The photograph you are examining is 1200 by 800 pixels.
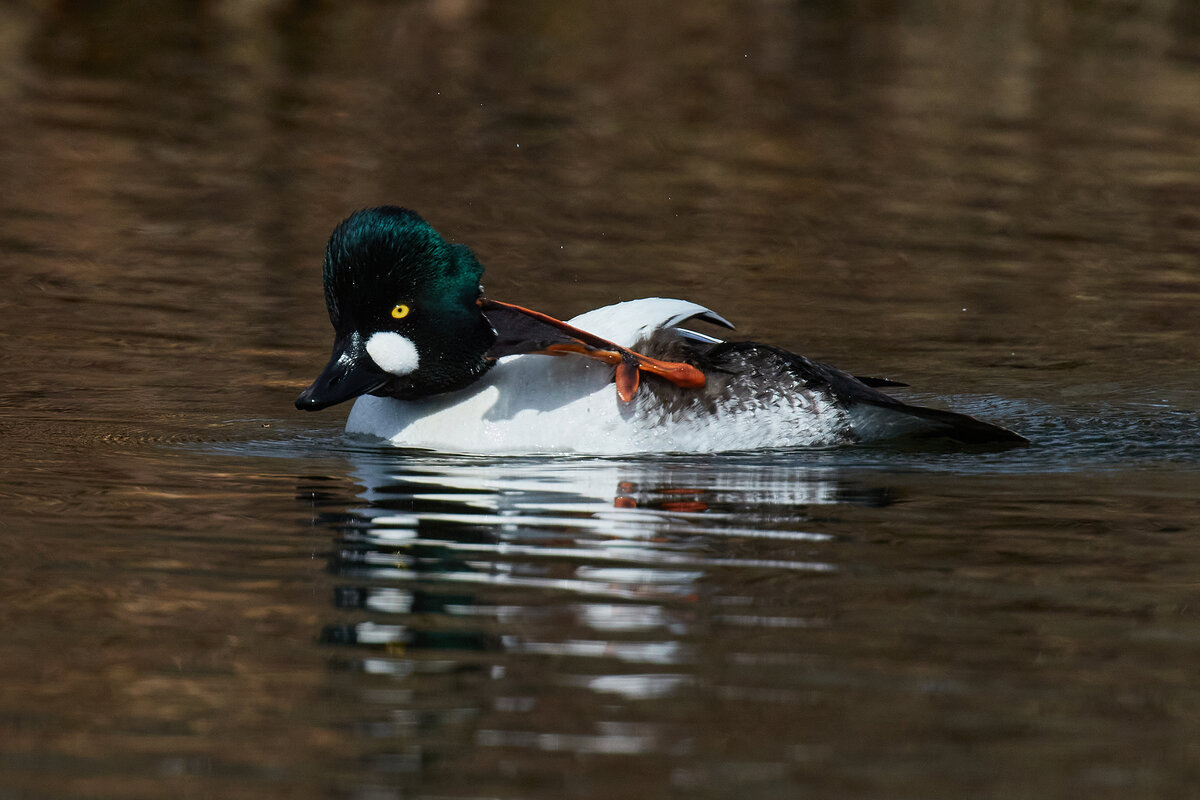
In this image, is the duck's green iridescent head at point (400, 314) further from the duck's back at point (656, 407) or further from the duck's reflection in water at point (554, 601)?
the duck's reflection in water at point (554, 601)

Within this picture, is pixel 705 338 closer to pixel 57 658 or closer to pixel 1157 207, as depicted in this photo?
pixel 57 658

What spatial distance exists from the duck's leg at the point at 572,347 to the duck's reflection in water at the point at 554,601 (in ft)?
1.42

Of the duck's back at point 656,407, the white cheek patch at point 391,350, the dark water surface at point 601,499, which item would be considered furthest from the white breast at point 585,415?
the white cheek patch at point 391,350

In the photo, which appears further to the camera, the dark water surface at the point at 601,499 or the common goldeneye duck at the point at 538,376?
the common goldeneye duck at the point at 538,376

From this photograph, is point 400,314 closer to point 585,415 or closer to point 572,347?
point 572,347

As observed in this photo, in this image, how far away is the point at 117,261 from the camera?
14.3 m

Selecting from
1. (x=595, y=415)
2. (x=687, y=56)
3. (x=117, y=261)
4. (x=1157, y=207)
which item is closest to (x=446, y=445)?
(x=595, y=415)

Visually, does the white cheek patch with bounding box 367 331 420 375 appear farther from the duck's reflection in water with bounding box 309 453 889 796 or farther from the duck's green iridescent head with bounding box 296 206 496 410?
the duck's reflection in water with bounding box 309 453 889 796

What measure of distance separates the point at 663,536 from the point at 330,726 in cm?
238

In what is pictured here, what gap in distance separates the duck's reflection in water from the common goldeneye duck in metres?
0.23

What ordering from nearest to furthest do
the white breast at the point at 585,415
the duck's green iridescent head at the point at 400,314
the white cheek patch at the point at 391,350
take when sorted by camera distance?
the duck's green iridescent head at the point at 400,314, the white cheek patch at the point at 391,350, the white breast at the point at 585,415

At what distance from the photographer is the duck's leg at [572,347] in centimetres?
823

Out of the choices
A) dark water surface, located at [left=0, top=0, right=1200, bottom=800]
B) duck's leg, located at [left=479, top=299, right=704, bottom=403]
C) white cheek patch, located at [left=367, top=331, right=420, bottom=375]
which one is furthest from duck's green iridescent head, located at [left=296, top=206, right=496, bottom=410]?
dark water surface, located at [left=0, top=0, right=1200, bottom=800]

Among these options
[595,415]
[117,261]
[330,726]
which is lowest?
[330,726]
